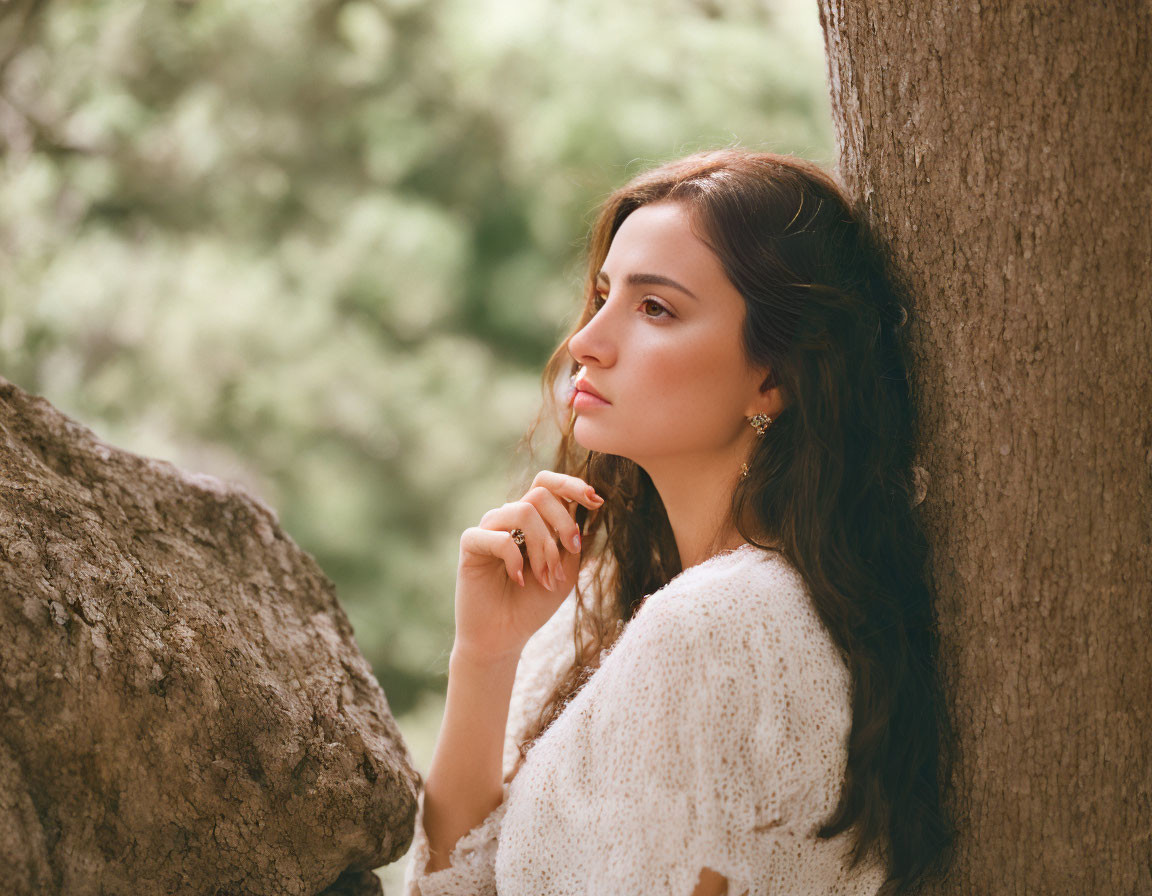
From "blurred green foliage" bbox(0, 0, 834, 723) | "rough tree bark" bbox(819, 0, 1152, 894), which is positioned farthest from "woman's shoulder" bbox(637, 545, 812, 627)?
"blurred green foliage" bbox(0, 0, 834, 723)

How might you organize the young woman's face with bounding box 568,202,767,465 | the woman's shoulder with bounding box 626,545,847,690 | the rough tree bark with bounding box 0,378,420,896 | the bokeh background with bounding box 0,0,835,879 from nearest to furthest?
the rough tree bark with bounding box 0,378,420,896, the woman's shoulder with bounding box 626,545,847,690, the young woman's face with bounding box 568,202,767,465, the bokeh background with bounding box 0,0,835,879

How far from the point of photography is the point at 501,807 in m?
1.44

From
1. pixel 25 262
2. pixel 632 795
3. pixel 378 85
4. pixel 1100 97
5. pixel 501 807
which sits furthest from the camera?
pixel 378 85

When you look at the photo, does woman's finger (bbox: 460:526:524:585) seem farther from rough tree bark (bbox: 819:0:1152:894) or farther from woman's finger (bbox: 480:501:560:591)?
rough tree bark (bbox: 819:0:1152:894)

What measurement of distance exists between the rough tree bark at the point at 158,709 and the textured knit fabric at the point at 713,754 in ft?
0.88

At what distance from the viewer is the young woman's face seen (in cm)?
133

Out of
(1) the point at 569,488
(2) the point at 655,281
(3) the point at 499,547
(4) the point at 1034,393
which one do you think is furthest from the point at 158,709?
(4) the point at 1034,393

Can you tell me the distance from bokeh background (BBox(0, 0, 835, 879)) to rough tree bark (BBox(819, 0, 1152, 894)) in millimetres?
1900

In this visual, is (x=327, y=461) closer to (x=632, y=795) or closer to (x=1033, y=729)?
(x=632, y=795)

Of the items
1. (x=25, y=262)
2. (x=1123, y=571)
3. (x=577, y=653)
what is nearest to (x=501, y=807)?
(x=577, y=653)

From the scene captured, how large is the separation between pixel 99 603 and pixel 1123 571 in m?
1.10

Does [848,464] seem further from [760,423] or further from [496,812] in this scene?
[496,812]

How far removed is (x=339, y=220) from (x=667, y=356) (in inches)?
84.9

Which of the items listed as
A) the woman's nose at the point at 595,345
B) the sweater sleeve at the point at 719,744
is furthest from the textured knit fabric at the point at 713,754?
the woman's nose at the point at 595,345
